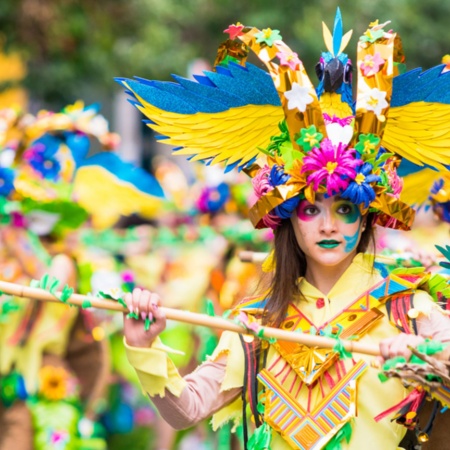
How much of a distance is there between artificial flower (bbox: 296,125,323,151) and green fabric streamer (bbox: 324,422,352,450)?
35.0 inches

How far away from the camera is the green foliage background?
45.9ft

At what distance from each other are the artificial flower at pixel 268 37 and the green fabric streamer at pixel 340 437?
1.26 m

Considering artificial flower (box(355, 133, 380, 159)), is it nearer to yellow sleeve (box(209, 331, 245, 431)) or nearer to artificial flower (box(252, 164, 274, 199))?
artificial flower (box(252, 164, 274, 199))

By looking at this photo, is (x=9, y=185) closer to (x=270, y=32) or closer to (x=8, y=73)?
(x=270, y=32)

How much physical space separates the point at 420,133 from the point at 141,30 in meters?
10.7

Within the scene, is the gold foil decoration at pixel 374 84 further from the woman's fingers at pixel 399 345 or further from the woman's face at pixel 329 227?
the woman's fingers at pixel 399 345

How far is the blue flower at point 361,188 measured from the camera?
418 cm

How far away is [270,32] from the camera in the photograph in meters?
4.34

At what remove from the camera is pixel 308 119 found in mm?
4230

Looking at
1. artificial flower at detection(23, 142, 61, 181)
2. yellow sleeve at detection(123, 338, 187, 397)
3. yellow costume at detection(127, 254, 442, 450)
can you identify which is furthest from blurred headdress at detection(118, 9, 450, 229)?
artificial flower at detection(23, 142, 61, 181)

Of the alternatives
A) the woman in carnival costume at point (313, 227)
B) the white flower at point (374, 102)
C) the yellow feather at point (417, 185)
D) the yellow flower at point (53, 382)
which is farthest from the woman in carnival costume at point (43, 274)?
the white flower at point (374, 102)

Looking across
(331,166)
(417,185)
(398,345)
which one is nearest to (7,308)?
(417,185)

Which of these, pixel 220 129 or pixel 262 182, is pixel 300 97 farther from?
pixel 220 129

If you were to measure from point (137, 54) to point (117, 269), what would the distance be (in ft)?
14.6
